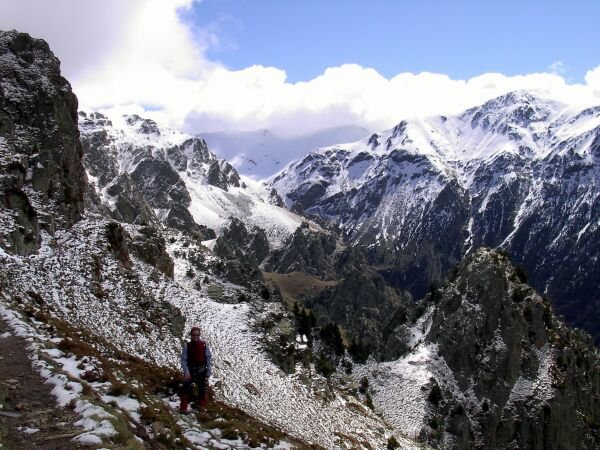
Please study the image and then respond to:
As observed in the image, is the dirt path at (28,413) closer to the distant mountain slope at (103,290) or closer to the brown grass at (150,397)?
the brown grass at (150,397)

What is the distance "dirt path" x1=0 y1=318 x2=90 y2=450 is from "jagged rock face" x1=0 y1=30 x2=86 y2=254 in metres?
17.5

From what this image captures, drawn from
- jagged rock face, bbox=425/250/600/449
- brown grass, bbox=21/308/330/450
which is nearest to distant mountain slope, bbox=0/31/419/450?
brown grass, bbox=21/308/330/450

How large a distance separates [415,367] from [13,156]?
4983 cm

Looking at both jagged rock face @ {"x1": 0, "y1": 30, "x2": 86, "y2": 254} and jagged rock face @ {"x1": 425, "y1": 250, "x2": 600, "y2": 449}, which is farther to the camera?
jagged rock face @ {"x1": 425, "y1": 250, "x2": 600, "y2": 449}

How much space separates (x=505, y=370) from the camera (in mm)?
69875

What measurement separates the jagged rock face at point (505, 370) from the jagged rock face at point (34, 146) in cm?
4418

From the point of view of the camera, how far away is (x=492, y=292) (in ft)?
245

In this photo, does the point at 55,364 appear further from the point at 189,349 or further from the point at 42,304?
the point at 42,304

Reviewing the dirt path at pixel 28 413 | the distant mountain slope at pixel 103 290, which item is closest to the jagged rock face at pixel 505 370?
the distant mountain slope at pixel 103 290

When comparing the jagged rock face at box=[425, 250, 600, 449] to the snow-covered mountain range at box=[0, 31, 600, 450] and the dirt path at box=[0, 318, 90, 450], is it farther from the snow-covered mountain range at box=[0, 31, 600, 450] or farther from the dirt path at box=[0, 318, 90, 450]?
the dirt path at box=[0, 318, 90, 450]

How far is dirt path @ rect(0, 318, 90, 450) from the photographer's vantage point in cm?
1483

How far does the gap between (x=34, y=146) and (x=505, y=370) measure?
57.7 metres

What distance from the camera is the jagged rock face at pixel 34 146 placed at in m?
38.4

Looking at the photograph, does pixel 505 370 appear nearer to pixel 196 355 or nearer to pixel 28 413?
pixel 196 355
